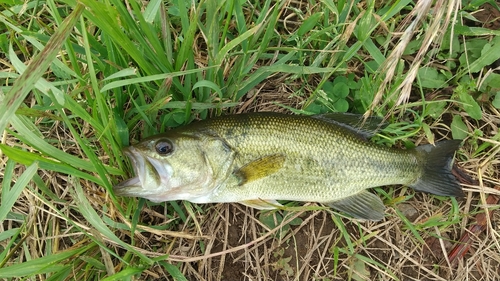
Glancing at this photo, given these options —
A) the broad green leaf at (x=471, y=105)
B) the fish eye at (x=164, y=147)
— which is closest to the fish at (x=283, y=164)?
the fish eye at (x=164, y=147)

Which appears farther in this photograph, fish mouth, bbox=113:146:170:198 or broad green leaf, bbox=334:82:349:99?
broad green leaf, bbox=334:82:349:99

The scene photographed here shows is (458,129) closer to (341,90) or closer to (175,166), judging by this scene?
(341,90)

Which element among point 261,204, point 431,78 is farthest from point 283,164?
point 431,78

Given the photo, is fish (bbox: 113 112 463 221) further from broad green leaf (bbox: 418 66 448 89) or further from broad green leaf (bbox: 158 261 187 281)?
broad green leaf (bbox: 158 261 187 281)

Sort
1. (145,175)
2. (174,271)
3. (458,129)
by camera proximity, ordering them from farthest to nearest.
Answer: (458,129) → (174,271) → (145,175)

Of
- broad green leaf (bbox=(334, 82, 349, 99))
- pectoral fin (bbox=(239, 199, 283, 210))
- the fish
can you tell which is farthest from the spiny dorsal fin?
pectoral fin (bbox=(239, 199, 283, 210))

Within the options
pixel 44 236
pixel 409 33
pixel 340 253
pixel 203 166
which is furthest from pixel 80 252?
pixel 409 33
